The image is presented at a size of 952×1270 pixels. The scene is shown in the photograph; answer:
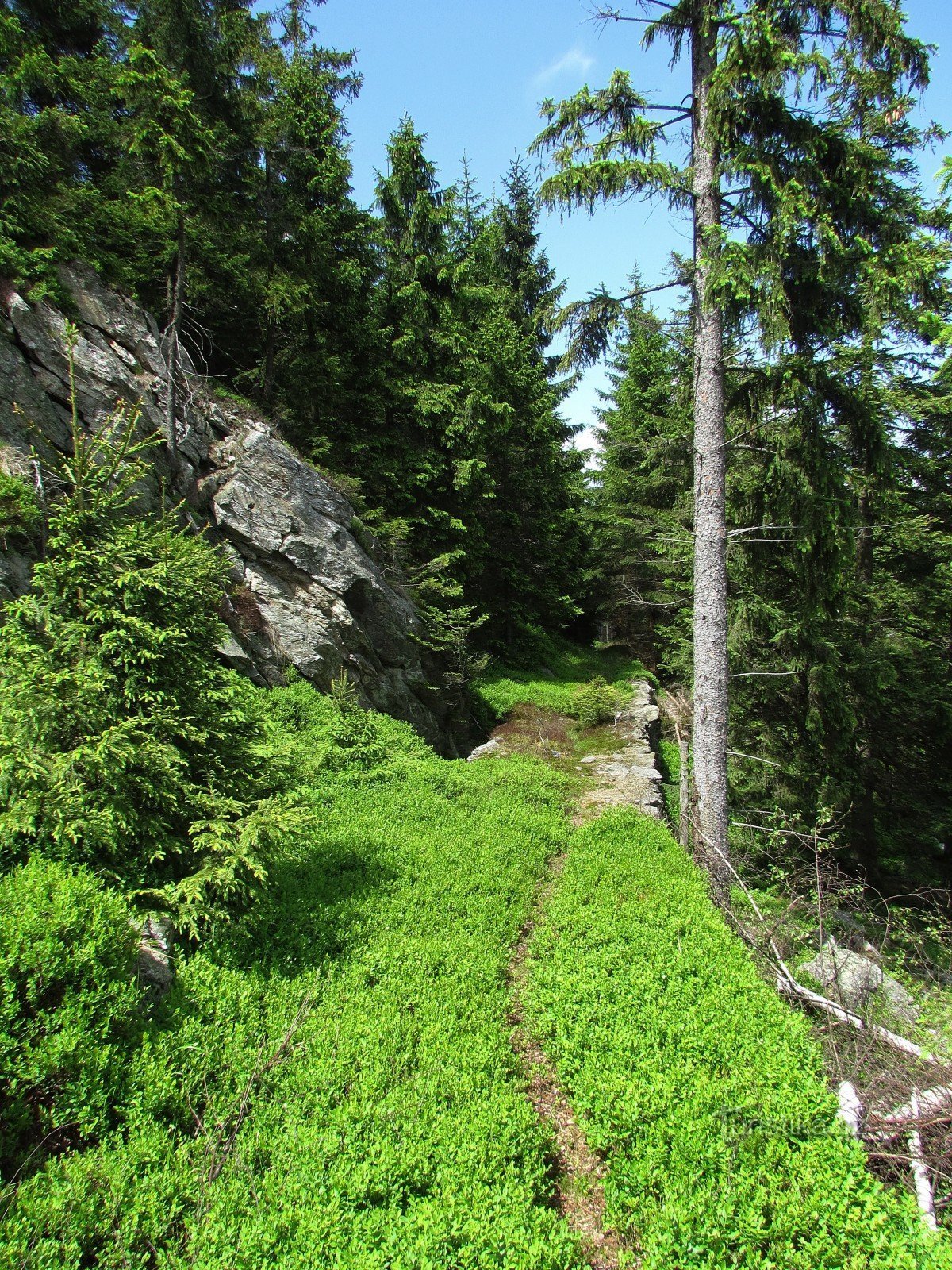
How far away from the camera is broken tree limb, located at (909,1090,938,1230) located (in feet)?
11.0

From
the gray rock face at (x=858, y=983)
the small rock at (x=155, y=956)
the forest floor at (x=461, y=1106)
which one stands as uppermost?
the small rock at (x=155, y=956)

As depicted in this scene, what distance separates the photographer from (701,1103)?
3.83 meters

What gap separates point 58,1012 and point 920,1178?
524 cm

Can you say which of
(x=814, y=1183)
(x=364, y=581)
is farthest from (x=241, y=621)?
(x=814, y=1183)

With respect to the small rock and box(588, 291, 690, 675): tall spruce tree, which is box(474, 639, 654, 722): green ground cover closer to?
box(588, 291, 690, 675): tall spruce tree

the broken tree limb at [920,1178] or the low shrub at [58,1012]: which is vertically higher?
the low shrub at [58,1012]

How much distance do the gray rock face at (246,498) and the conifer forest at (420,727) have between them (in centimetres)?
9

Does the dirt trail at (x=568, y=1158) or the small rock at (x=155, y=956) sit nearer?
the dirt trail at (x=568, y=1158)

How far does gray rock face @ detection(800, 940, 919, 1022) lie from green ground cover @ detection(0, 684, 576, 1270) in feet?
9.89

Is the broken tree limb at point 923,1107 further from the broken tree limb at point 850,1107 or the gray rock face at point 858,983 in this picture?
the gray rock face at point 858,983

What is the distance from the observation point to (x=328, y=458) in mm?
15930

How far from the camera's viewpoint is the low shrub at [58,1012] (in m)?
3.27

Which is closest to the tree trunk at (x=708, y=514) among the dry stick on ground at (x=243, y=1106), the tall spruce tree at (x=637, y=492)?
the dry stick on ground at (x=243, y=1106)

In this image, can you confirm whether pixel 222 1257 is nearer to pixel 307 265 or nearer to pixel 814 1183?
pixel 814 1183
